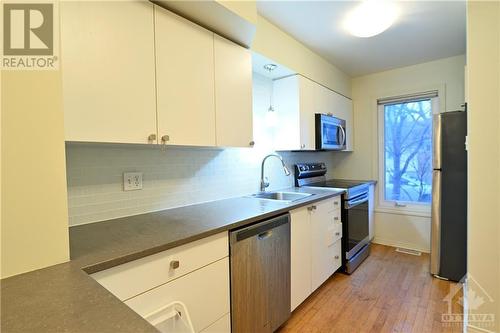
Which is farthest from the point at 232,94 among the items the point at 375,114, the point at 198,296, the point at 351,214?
the point at 375,114

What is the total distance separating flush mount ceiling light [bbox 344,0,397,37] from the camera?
1872mm

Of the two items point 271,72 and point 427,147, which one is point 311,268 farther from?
point 427,147

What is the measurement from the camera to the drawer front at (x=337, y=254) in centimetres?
243

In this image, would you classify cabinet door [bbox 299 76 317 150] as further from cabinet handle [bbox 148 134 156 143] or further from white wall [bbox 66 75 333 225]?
cabinet handle [bbox 148 134 156 143]

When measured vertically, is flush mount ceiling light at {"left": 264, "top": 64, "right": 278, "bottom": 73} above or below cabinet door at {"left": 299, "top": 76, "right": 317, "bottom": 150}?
above

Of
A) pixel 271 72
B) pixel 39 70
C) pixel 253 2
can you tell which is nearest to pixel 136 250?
pixel 39 70

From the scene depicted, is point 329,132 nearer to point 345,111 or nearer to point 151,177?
point 345,111

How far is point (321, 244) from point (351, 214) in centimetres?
63

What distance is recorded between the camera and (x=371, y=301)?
6.90 ft

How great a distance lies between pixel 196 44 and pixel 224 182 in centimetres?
107

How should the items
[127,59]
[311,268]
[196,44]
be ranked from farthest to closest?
[311,268] < [196,44] < [127,59]

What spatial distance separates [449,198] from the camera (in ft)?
7.97

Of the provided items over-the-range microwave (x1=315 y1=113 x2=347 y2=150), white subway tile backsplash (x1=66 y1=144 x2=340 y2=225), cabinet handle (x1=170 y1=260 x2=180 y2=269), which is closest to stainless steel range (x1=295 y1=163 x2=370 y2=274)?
over-the-range microwave (x1=315 y1=113 x2=347 y2=150)

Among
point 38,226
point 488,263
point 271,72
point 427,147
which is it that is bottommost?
point 488,263
